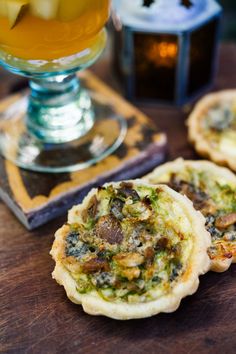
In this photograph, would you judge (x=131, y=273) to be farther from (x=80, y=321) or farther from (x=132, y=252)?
(x=80, y=321)

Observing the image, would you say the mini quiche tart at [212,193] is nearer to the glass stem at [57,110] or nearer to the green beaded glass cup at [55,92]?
the green beaded glass cup at [55,92]

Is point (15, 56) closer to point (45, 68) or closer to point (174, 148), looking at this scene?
point (45, 68)

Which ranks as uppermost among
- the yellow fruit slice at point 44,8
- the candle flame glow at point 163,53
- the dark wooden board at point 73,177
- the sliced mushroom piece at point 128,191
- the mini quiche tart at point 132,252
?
the yellow fruit slice at point 44,8

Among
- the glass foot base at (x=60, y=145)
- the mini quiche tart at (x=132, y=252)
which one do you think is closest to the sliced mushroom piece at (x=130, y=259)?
the mini quiche tart at (x=132, y=252)

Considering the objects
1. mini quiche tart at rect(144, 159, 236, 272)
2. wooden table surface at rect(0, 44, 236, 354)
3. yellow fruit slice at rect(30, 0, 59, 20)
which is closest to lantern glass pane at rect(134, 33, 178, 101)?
mini quiche tart at rect(144, 159, 236, 272)

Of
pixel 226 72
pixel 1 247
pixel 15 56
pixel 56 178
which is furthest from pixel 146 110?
pixel 1 247

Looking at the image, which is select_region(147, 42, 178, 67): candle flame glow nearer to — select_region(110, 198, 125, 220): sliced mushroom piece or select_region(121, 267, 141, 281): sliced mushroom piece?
select_region(110, 198, 125, 220): sliced mushroom piece
